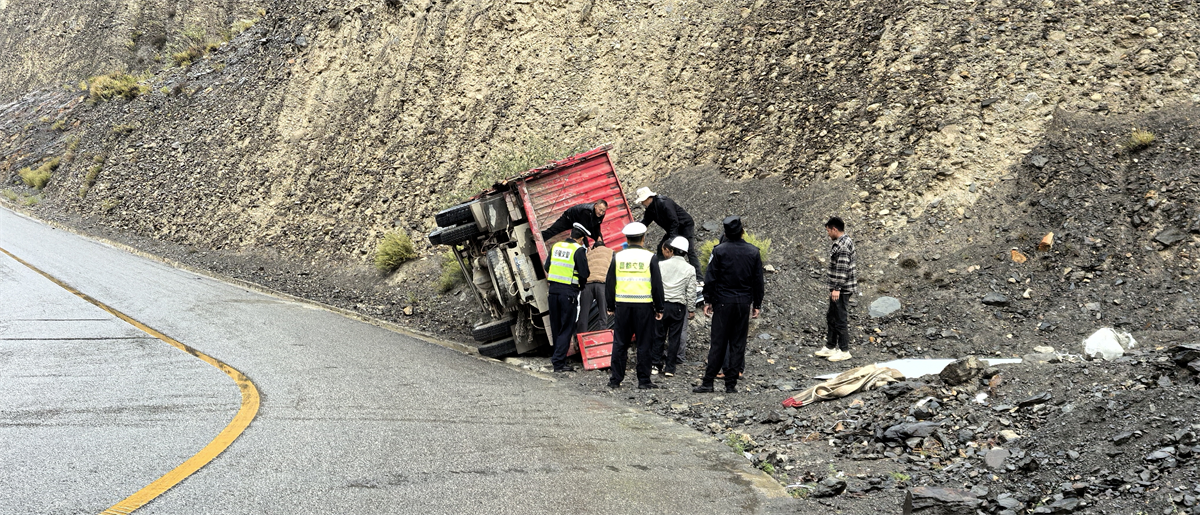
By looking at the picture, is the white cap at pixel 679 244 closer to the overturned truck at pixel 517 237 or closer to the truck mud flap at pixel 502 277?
the overturned truck at pixel 517 237

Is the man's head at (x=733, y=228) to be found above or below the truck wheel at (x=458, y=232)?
above

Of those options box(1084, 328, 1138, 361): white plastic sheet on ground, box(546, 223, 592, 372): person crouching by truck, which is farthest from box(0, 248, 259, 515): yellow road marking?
box(1084, 328, 1138, 361): white plastic sheet on ground

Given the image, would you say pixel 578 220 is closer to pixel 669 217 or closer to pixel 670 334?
pixel 669 217

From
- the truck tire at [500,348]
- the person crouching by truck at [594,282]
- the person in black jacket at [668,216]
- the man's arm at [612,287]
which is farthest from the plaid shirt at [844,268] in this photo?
the truck tire at [500,348]

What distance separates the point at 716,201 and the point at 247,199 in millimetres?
13109

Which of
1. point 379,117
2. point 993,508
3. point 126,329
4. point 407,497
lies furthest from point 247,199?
point 993,508

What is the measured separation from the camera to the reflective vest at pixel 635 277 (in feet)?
30.4

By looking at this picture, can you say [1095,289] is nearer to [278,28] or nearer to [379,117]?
[379,117]

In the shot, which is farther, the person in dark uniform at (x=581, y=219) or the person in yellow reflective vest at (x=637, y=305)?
the person in dark uniform at (x=581, y=219)

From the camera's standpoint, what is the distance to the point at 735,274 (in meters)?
8.59

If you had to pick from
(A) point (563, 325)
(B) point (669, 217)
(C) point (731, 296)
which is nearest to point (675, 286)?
(C) point (731, 296)

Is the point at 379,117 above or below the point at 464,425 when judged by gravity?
above

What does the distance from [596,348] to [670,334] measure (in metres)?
1.01

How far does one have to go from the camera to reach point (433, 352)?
35.6 feet
